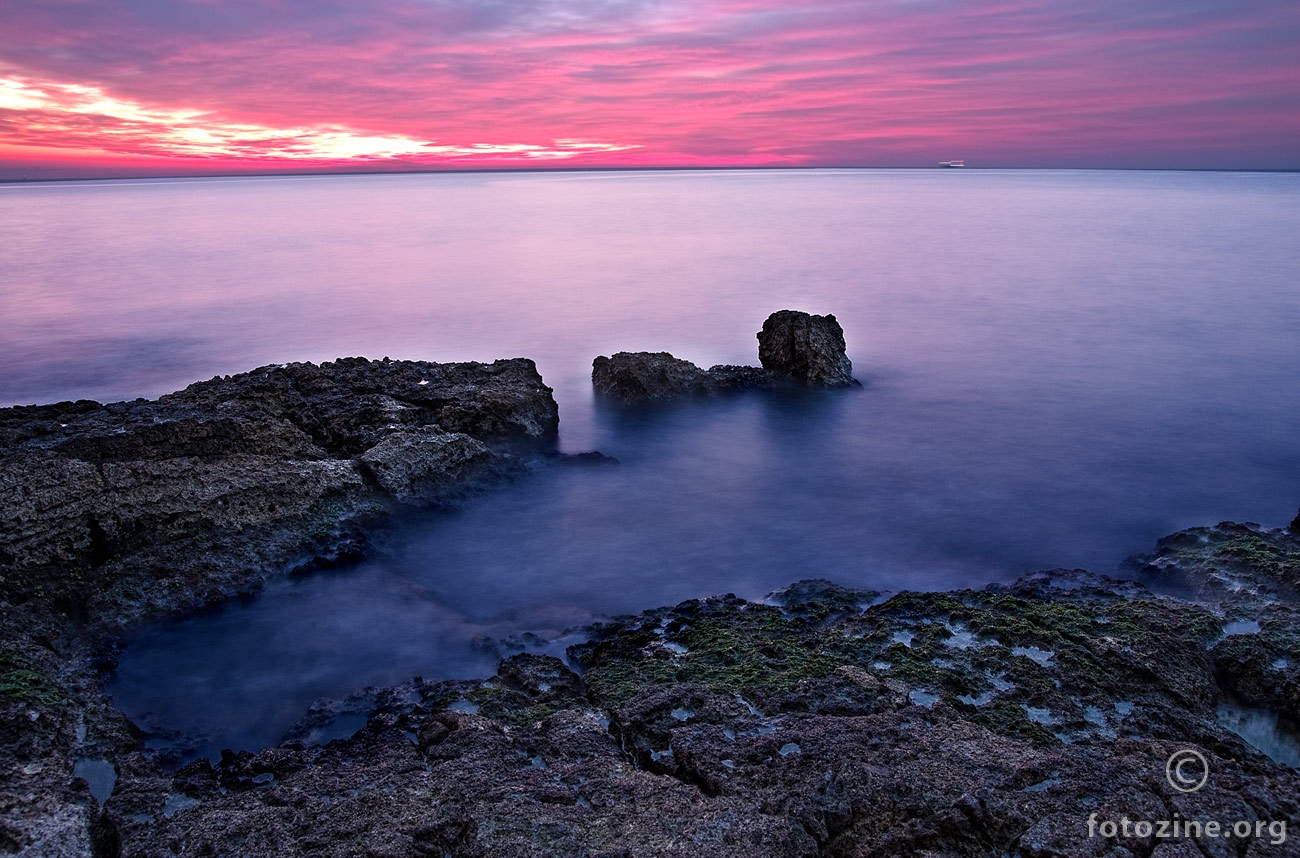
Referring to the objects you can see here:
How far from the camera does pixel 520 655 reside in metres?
6.13

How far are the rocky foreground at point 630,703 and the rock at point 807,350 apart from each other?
6135mm

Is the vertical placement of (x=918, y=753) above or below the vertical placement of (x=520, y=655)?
above

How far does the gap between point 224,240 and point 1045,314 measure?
32531 millimetres

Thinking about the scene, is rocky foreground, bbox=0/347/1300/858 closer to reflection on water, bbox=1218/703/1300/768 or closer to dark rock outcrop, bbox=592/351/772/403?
reflection on water, bbox=1218/703/1300/768

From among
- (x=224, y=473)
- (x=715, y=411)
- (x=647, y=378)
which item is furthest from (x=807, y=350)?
(x=224, y=473)

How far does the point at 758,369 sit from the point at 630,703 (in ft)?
30.1

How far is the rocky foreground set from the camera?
148 inches

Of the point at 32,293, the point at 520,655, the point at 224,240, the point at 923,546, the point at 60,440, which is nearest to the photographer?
the point at 520,655

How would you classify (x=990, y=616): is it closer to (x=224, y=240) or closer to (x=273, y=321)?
(x=273, y=321)

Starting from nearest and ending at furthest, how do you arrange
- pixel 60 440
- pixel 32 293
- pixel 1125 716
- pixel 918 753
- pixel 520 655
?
pixel 918 753 < pixel 1125 716 < pixel 520 655 < pixel 60 440 < pixel 32 293

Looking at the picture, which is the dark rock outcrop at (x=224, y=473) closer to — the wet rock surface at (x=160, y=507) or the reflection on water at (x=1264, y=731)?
the wet rock surface at (x=160, y=507)

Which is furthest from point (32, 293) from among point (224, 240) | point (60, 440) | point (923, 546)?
point (923, 546)
